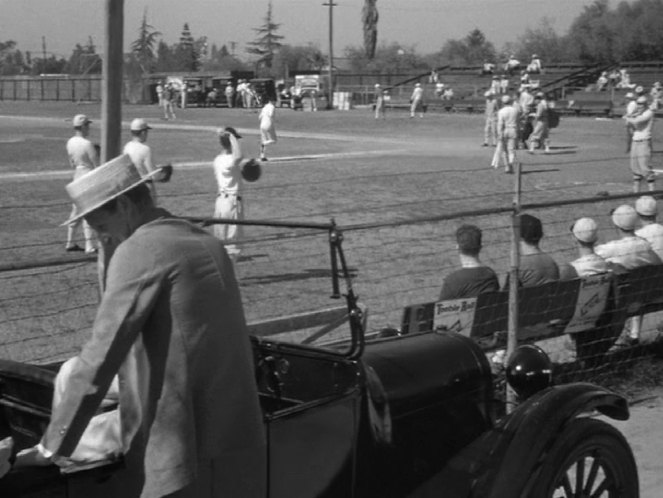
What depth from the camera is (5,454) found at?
2.67 metres

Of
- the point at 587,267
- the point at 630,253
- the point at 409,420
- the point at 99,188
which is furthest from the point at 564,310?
the point at 99,188

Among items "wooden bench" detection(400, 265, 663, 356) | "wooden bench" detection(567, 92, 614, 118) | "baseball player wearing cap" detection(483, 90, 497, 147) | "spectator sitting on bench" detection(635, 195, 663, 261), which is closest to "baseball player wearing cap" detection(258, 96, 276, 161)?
"baseball player wearing cap" detection(483, 90, 497, 147)

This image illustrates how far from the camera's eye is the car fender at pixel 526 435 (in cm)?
399

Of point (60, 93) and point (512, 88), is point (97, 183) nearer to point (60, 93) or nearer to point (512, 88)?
point (512, 88)

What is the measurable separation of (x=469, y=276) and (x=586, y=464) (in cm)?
255

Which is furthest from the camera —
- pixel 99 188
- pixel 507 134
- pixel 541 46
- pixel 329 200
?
pixel 541 46

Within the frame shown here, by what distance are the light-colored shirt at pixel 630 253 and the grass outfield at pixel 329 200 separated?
973mm

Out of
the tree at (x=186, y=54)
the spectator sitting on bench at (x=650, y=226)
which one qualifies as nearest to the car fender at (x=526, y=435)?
the spectator sitting on bench at (x=650, y=226)

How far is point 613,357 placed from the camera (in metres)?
8.02

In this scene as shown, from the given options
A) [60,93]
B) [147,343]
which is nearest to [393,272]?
[147,343]

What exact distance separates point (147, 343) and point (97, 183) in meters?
0.46

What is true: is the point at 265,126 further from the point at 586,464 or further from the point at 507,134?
the point at 586,464

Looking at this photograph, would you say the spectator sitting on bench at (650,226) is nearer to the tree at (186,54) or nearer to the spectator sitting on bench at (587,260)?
the spectator sitting on bench at (587,260)

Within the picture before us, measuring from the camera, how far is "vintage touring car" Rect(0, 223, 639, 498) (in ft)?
11.7
